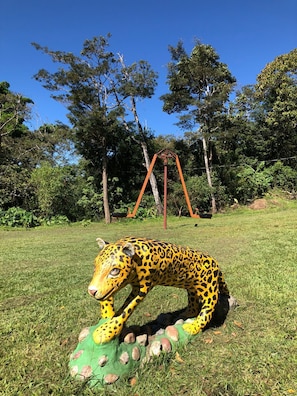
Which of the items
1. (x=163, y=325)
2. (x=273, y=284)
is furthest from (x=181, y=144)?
(x=163, y=325)

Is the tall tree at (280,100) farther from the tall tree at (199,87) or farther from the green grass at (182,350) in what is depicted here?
the green grass at (182,350)

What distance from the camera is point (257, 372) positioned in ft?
7.45

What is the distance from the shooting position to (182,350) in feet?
8.32

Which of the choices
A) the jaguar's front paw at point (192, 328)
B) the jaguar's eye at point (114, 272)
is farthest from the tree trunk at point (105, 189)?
the jaguar's eye at point (114, 272)

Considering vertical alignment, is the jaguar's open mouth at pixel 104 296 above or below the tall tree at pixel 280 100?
below

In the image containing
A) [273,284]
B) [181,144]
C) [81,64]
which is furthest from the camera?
[181,144]

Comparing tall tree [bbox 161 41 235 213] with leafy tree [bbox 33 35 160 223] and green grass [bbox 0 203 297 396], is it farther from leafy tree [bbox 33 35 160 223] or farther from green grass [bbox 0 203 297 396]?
green grass [bbox 0 203 297 396]

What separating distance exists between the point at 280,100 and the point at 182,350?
20.0 m

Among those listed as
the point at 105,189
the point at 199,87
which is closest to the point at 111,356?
the point at 105,189

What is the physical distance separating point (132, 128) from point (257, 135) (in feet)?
30.0

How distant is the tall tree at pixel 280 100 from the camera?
1889 centimetres

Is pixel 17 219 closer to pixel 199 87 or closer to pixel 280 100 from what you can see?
pixel 199 87

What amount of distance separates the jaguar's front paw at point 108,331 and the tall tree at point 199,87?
15.6 metres

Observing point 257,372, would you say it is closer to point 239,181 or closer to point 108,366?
point 108,366
